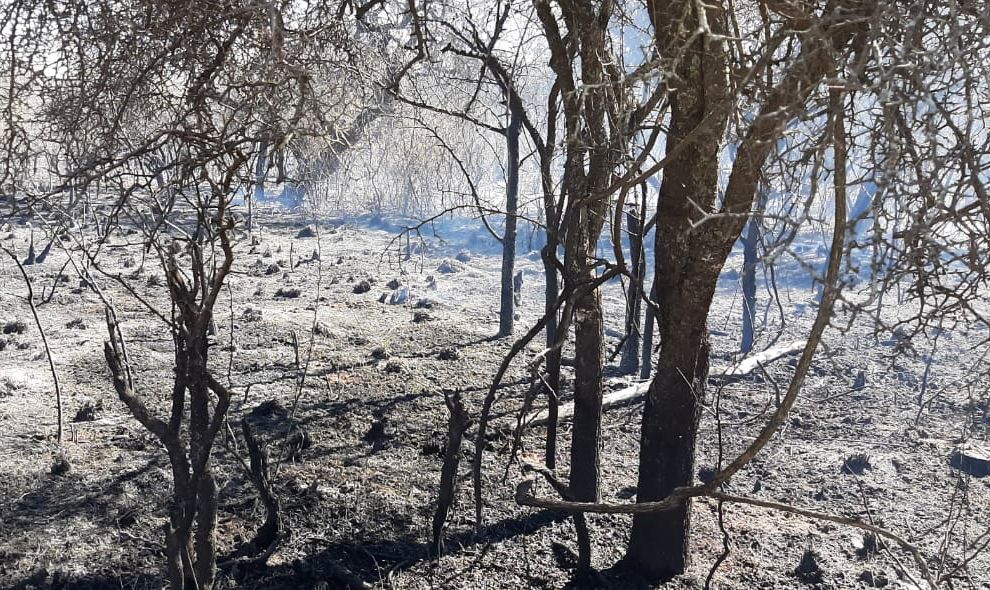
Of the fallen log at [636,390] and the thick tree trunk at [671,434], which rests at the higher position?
the thick tree trunk at [671,434]

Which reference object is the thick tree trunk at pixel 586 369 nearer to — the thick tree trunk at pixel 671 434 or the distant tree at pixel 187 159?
the thick tree trunk at pixel 671 434

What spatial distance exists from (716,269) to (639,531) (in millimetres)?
1388

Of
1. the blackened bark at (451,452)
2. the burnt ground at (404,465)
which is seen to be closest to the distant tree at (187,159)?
A: the burnt ground at (404,465)

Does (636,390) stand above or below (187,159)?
below

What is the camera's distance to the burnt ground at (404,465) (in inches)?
152

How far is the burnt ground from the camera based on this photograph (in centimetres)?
387

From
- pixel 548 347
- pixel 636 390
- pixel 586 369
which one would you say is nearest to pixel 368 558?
pixel 586 369

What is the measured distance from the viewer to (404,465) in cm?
514

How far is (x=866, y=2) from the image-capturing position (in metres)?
1.92

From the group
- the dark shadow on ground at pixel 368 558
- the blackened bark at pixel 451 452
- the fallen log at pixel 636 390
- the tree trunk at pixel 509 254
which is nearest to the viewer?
the blackened bark at pixel 451 452

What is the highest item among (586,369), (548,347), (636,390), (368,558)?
(586,369)

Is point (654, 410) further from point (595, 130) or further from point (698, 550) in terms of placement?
point (595, 130)

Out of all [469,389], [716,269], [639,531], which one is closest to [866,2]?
[716,269]

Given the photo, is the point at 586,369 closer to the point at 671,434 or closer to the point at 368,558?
the point at 671,434
